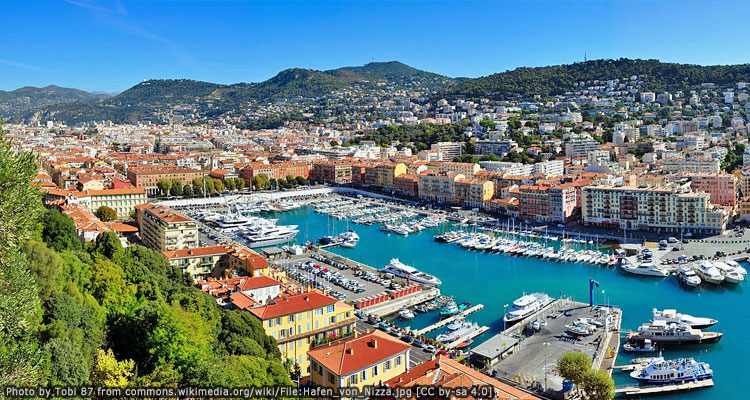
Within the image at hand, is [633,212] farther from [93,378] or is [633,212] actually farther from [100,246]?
[93,378]

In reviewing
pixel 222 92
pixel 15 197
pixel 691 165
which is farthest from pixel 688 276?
pixel 222 92

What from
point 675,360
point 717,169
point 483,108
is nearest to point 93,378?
point 675,360

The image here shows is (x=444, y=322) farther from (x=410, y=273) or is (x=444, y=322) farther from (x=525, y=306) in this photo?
(x=410, y=273)

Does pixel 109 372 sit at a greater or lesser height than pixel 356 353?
greater

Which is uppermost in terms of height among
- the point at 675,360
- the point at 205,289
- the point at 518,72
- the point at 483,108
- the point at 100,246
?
the point at 518,72

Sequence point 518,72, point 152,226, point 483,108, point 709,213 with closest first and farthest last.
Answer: point 152,226 < point 709,213 < point 483,108 < point 518,72

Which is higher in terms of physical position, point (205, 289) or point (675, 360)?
point (205, 289)

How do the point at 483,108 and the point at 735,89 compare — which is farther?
the point at 483,108
